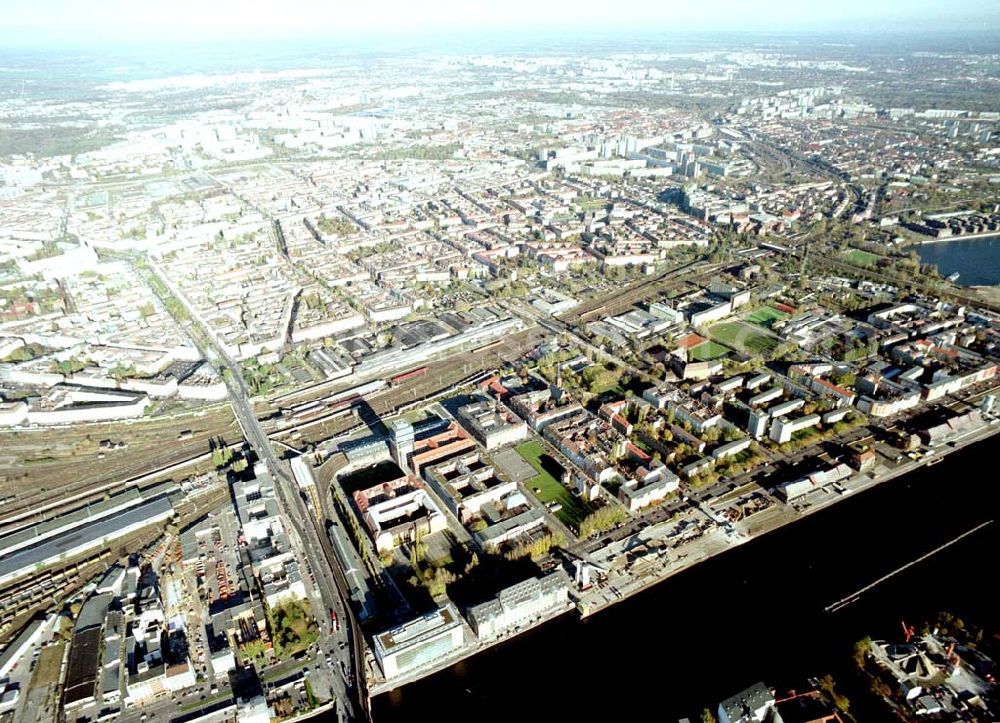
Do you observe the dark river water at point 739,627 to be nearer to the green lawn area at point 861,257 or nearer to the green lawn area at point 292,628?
the green lawn area at point 292,628

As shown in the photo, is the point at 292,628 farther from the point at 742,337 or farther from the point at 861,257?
the point at 861,257

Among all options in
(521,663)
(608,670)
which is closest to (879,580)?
(608,670)

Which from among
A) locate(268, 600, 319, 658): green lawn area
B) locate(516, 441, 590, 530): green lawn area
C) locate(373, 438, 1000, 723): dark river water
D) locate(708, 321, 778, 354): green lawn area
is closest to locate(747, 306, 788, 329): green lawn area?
locate(708, 321, 778, 354): green lawn area

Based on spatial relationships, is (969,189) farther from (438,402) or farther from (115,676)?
(115,676)

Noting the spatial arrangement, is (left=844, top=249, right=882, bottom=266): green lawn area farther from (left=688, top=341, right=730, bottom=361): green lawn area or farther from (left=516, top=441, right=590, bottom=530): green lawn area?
(left=516, top=441, right=590, bottom=530): green lawn area

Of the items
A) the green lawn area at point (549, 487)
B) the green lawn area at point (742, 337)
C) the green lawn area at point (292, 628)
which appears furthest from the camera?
the green lawn area at point (742, 337)

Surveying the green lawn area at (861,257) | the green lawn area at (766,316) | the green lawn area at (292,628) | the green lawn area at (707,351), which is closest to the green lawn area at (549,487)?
the green lawn area at (292,628)
